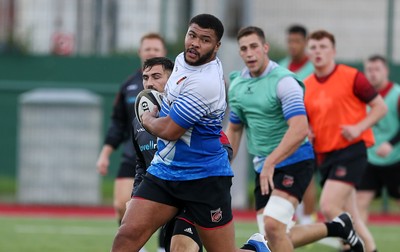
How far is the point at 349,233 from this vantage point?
10281 millimetres

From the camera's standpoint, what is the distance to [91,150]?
18.1m

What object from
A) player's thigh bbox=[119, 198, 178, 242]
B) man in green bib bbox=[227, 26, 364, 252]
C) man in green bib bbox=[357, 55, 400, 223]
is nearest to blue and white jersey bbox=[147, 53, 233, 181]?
player's thigh bbox=[119, 198, 178, 242]

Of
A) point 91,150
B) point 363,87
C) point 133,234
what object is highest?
point 363,87

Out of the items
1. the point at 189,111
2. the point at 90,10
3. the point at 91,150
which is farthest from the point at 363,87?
the point at 90,10

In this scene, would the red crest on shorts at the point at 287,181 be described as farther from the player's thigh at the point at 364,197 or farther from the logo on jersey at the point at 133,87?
the player's thigh at the point at 364,197

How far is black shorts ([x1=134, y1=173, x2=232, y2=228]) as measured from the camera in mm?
7727

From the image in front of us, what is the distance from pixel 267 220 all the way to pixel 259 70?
1.24 meters

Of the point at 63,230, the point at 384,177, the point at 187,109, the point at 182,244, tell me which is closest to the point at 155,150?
the point at 182,244

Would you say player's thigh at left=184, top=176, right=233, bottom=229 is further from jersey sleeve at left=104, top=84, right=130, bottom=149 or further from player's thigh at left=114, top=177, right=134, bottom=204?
jersey sleeve at left=104, top=84, right=130, bottom=149

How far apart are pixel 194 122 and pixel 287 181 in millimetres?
2272

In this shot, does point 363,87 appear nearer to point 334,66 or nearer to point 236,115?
point 334,66

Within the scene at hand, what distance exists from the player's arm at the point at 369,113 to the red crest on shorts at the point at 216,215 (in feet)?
10.3

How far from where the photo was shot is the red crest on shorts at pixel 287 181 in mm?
→ 9656

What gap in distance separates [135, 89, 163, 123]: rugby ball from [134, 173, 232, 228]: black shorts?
18.9 inches
